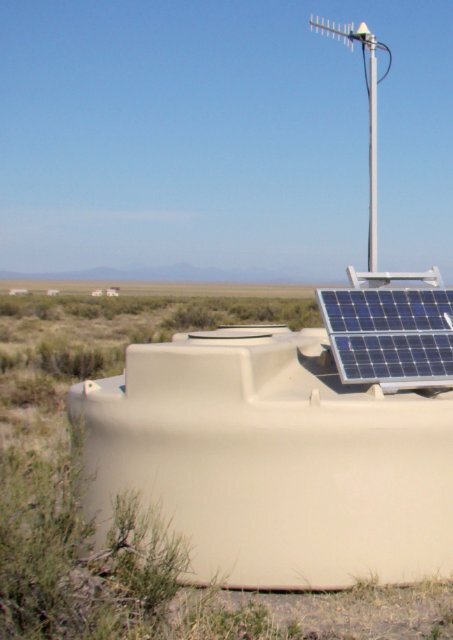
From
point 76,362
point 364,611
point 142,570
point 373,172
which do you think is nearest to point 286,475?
point 364,611

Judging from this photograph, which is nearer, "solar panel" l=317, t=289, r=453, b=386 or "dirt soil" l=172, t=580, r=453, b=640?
"dirt soil" l=172, t=580, r=453, b=640

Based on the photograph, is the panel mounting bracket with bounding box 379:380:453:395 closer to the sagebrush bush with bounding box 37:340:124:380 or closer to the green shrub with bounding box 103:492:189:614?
the green shrub with bounding box 103:492:189:614

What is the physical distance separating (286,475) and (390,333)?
5.98ft

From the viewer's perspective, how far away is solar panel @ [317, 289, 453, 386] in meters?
7.10

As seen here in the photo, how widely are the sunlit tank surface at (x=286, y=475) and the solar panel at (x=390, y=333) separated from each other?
0.51 meters

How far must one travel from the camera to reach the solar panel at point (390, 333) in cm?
710

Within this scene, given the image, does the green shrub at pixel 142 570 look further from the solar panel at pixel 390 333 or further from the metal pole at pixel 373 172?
the metal pole at pixel 373 172

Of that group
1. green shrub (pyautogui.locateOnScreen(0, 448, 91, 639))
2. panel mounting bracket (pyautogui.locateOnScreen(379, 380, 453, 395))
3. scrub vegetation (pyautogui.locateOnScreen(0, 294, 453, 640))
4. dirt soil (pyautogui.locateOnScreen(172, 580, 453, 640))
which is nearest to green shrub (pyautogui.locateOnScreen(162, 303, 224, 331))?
panel mounting bracket (pyautogui.locateOnScreen(379, 380, 453, 395))

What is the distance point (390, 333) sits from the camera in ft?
24.5

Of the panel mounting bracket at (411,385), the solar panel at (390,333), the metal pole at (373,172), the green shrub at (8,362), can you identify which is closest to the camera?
the panel mounting bracket at (411,385)

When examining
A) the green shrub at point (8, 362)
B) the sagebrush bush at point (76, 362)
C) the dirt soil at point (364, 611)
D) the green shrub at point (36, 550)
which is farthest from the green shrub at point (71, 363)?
the green shrub at point (36, 550)

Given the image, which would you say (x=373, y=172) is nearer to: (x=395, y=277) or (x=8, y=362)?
(x=395, y=277)

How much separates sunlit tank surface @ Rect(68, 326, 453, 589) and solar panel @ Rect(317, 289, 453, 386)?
0.51 meters

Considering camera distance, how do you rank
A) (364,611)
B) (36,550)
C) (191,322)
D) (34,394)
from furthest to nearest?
(191,322) < (34,394) < (364,611) < (36,550)
